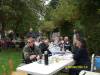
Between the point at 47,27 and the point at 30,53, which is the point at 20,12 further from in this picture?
the point at 30,53

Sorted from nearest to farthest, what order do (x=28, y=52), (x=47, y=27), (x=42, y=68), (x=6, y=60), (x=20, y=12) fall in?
(x=42, y=68) → (x=28, y=52) → (x=6, y=60) → (x=20, y=12) → (x=47, y=27)

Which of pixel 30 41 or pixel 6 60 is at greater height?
pixel 30 41

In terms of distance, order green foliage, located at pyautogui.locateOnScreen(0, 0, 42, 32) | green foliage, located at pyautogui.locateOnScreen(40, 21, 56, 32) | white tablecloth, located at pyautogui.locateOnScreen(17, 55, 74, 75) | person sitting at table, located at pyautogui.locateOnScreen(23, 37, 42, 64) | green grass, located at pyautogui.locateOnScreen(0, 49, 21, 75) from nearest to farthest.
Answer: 1. white tablecloth, located at pyautogui.locateOnScreen(17, 55, 74, 75)
2. person sitting at table, located at pyautogui.locateOnScreen(23, 37, 42, 64)
3. green grass, located at pyautogui.locateOnScreen(0, 49, 21, 75)
4. green foliage, located at pyautogui.locateOnScreen(0, 0, 42, 32)
5. green foliage, located at pyautogui.locateOnScreen(40, 21, 56, 32)

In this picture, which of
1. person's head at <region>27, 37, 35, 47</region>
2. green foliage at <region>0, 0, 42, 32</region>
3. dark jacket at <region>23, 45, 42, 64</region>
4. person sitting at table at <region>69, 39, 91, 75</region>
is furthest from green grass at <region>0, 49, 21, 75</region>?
green foliage at <region>0, 0, 42, 32</region>

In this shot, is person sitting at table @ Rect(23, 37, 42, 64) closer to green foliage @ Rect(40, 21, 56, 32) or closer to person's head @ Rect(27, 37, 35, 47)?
person's head @ Rect(27, 37, 35, 47)

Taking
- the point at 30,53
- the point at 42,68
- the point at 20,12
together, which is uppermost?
the point at 20,12

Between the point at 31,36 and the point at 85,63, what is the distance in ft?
5.46

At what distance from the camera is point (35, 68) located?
7430 millimetres

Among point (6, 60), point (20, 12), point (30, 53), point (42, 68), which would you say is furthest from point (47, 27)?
point (42, 68)

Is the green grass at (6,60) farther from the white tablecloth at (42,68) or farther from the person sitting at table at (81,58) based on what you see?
the white tablecloth at (42,68)

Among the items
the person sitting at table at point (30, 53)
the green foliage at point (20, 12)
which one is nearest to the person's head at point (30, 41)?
the person sitting at table at point (30, 53)

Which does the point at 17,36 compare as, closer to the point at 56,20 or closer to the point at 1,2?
the point at 1,2

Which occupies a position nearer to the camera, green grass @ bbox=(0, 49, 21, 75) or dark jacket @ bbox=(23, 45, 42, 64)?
dark jacket @ bbox=(23, 45, 42, 64)

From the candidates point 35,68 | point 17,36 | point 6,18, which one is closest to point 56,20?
point 6,18
